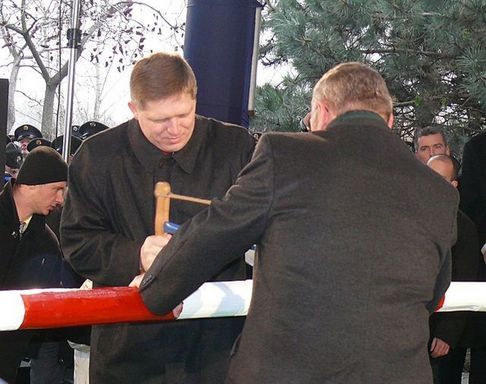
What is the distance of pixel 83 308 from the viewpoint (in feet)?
8.96

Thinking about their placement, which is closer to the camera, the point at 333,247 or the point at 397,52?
the point at 333,247

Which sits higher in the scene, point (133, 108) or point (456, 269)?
point (133, 108)

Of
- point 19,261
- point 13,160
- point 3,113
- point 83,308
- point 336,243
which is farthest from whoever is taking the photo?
point 13,160

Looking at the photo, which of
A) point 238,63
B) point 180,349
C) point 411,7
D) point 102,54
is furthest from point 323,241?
point 102,54

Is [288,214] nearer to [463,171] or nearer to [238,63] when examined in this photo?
[238,63]

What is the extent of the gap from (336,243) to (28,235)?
290 centimetres

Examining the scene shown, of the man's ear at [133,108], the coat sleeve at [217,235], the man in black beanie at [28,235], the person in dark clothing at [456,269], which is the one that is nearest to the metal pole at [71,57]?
the man in black beanie at [28,235]

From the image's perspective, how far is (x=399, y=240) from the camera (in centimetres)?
240

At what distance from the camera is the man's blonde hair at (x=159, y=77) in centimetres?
300

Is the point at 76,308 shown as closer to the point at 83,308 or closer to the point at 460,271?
the point at 83,308

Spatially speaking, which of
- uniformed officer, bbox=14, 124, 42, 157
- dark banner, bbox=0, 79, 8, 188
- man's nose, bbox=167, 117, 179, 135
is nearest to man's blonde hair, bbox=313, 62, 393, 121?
man's nose, bbox=167, 117, 179, 135

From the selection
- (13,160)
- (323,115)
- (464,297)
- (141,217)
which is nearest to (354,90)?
(323,115)

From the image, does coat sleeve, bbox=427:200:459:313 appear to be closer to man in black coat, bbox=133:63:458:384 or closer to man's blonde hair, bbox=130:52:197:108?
man in black coat, bbox=133:63:458:384

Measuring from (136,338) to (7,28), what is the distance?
1192 cm
